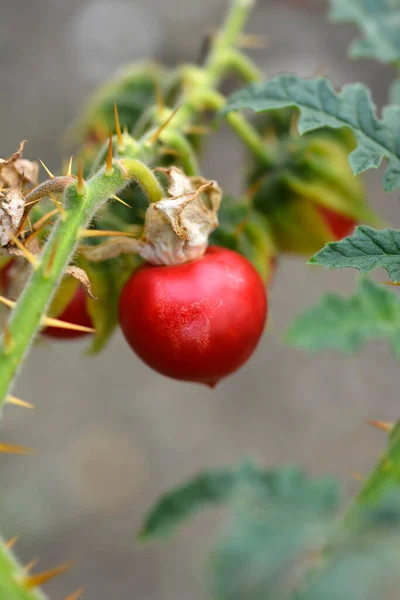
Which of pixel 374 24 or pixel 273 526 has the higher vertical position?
pixel 374 24

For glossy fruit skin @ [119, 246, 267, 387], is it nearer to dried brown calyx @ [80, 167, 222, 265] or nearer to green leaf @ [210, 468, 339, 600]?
dried brown calyx @ [80, 167, 222, 265]

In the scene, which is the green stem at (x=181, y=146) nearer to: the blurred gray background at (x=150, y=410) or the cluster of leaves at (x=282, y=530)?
the cluster of leaves at (x=282, y=530)

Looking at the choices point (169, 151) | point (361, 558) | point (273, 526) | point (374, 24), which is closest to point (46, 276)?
point (169, 151)

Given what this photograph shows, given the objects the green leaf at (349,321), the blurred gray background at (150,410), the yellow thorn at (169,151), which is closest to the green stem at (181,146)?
the yellow thorn at (169,151)

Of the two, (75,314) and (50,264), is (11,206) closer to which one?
(50,264)

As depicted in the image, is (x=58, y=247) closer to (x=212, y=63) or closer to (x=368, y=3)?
(x=212, y=63)

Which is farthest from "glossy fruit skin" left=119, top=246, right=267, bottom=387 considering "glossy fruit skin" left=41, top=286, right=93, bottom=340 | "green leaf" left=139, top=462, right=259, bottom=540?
"green leaf" left=139, top=462, right=259, bottom=540

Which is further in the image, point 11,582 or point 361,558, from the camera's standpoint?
point 361,558
